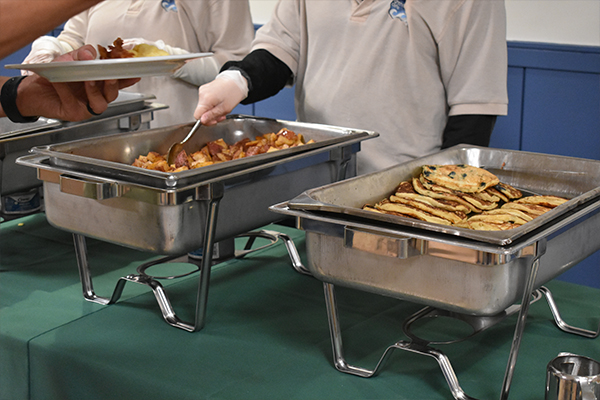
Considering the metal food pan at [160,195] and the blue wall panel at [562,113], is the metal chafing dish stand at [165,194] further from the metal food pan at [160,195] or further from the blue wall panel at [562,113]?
the blue wall panel at [562,113]

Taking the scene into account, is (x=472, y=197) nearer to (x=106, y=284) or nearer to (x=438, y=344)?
(x=438, y=344)

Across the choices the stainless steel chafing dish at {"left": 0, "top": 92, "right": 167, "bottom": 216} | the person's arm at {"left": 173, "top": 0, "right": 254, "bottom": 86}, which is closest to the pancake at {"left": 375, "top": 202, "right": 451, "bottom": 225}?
the stainless steel chafing dish at {"left": 0, "top": 92, "right": 167, "bottom": 216}

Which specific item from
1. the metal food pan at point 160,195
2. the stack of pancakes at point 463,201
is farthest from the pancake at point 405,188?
the metal food pan at point 160,195

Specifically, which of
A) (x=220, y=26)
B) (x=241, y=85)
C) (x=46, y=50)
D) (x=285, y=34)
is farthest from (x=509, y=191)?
(x=46, y=50)

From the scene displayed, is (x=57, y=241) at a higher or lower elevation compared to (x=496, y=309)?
lower

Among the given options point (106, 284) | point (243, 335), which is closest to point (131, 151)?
point (106, 284)

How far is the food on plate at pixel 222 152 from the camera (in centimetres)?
142

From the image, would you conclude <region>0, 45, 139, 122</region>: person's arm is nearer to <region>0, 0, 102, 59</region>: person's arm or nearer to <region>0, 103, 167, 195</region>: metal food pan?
<region>0, 103, 167, 195</region>: metal food pan

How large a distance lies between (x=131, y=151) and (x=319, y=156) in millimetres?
433

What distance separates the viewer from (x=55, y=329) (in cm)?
124

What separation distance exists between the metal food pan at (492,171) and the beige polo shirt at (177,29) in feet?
3.91

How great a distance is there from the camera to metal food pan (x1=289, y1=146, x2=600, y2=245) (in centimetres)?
95

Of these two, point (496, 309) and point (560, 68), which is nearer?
point (496, 309)

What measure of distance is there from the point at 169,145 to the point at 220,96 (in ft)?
0.56
